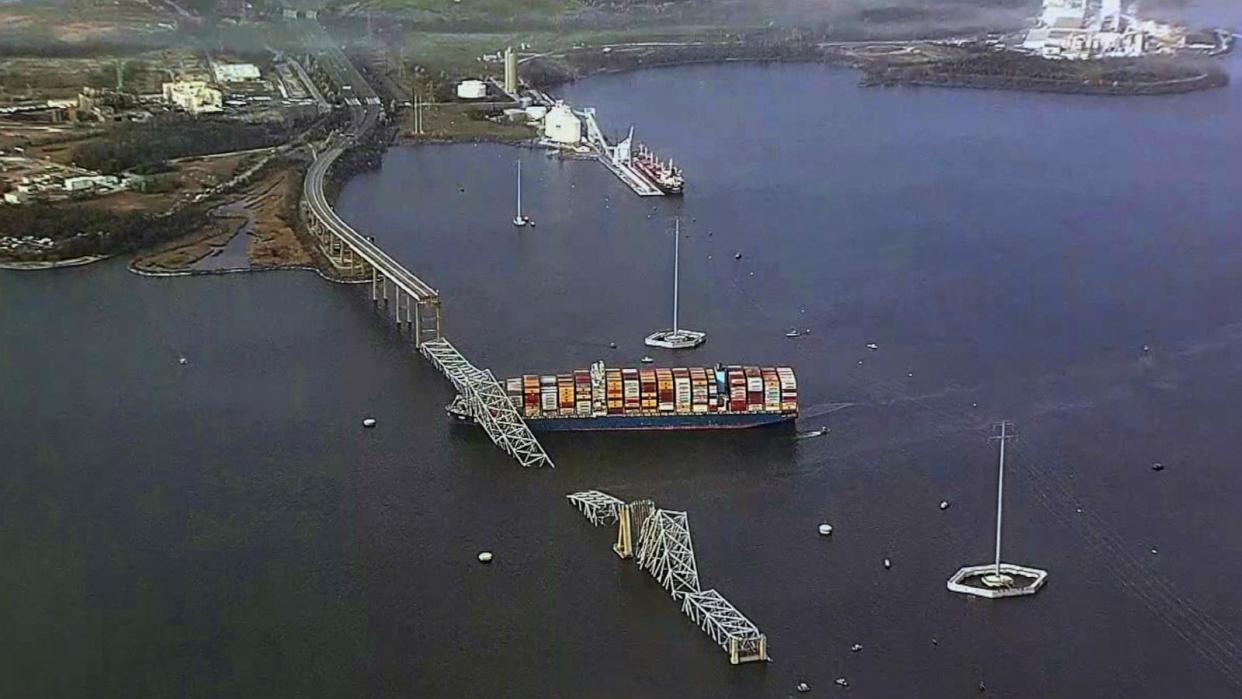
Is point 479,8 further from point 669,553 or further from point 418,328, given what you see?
point 669,553

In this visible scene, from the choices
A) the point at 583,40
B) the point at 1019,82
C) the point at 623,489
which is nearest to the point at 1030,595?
the point at 623,489

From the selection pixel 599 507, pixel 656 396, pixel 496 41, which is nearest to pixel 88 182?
pixel 656 396

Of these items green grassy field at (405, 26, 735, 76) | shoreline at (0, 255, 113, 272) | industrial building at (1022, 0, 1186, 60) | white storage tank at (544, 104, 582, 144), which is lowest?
shoreline at (0, 255, 113, 272)

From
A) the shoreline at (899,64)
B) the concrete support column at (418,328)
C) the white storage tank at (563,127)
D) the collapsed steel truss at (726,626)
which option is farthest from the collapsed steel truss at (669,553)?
the shoreline at (899,64)

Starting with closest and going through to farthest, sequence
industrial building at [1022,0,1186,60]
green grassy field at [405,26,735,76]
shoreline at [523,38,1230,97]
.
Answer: shoreline at [523,38,1230,97] → industrial building at [1022,0,1186,60] → green grassy field at [405,26,735,76]

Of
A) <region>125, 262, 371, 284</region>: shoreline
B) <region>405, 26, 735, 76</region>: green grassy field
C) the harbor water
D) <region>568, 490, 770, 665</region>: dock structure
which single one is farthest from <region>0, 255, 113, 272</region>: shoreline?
<region>405, 26, 735, 76</region>: green grassy field

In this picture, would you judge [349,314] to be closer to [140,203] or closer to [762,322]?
[762,322]

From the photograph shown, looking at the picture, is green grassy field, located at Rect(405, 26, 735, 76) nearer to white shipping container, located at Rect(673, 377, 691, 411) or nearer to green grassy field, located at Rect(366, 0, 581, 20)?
green grassy field, located at Rect(366, 0, 581, 20)

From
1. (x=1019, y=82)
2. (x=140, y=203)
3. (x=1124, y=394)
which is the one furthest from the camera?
(x=1019, y=82)
